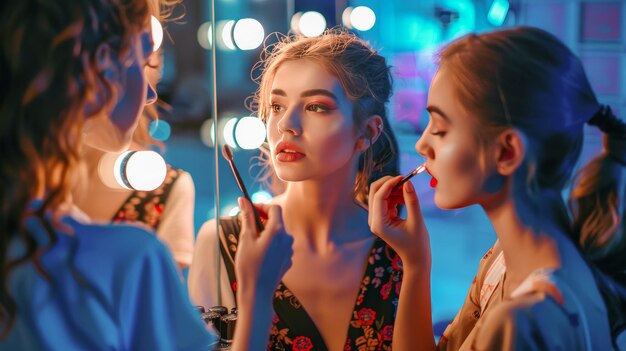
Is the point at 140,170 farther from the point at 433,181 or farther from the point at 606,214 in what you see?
the point at 606,214

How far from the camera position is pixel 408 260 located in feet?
3.55

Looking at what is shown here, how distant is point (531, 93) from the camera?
34.0 inches

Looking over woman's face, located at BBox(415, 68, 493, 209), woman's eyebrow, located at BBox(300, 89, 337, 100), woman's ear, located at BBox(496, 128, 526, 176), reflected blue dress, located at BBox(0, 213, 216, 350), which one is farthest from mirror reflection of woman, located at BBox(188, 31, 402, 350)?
reflected blue dress, located at BBox(0, 213, 216, 350)

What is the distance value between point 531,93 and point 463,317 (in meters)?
0.39

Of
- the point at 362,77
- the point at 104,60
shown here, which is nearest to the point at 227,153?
the point at 362,77

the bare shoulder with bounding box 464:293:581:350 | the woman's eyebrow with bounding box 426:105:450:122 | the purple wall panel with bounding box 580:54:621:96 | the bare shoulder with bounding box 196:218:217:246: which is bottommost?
the bare shoulder with bounding box 464:293:581:350

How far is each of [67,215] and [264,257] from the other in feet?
1.10

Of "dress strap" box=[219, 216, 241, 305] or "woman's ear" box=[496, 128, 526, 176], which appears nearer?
"woman's ear" box=[496, 128, 526, 176]

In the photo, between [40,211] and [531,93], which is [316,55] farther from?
[40,211]

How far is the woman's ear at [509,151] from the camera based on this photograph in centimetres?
87

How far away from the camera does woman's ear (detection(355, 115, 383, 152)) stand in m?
1.10

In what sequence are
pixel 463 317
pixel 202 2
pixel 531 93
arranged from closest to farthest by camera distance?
pixel 531 93
pixel 463 317
pixel 202 2

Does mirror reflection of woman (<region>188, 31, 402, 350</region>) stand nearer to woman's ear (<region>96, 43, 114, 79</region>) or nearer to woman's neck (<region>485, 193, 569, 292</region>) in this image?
woman's neck (<region>485, 193, 569, 292</region>)

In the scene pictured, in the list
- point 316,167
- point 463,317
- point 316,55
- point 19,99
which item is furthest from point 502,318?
point 19,99
